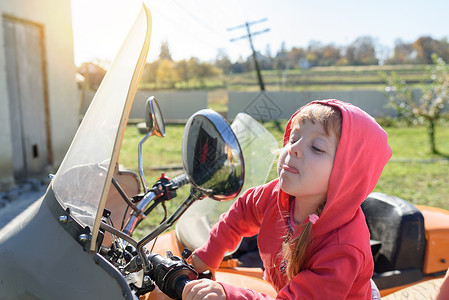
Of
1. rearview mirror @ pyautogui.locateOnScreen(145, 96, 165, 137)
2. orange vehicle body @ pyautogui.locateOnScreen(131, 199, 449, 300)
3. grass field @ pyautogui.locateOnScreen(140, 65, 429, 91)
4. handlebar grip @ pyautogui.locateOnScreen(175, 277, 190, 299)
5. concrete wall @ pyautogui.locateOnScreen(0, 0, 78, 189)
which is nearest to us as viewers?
handlebar grip @ pyautogui.locateOnScreen(175, 277, 190, 299)

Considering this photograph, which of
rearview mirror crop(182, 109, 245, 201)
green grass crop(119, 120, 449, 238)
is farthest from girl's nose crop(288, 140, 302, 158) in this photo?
green grass crop(119, 120, 449, 238)

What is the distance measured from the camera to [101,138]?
1210mm

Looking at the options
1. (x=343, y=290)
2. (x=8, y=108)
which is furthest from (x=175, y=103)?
(x=8, y=108)

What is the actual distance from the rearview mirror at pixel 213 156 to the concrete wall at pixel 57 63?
6193 mm

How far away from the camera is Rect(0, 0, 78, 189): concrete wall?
7195 millimetres

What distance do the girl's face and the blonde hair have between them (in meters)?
0.02

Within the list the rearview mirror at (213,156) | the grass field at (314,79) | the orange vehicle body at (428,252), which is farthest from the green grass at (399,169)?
the grass field at (314,79)

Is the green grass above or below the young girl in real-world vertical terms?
below

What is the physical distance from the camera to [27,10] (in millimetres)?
7145

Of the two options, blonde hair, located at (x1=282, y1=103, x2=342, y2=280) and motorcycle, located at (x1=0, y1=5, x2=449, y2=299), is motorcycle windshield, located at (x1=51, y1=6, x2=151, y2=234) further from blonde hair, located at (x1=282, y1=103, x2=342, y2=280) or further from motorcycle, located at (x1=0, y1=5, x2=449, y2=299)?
blonde hair, located at (x1=282, y1=103, x2=342, y2=280)

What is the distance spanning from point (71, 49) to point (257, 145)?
23.3ft

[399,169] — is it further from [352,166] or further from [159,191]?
[159,191]

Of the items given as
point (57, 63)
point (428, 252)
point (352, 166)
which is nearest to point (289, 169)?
point (352, 166)

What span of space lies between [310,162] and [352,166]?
0.45 ft
